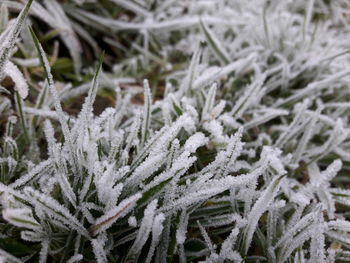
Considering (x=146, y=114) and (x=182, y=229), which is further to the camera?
Answer: (x=146, y=114)

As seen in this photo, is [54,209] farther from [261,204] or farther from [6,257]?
[261,204]

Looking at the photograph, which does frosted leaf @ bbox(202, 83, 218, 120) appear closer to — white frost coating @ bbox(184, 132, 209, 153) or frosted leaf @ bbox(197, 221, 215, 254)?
white frost coating @ bbox(184, 132, 209, 153)

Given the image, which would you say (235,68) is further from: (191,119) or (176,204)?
(176,204)

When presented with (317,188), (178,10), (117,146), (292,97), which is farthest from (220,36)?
(117,146)

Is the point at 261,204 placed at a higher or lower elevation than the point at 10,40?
lower

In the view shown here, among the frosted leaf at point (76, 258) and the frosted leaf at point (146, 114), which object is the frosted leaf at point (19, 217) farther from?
the frosted leaf at point (146, 114)

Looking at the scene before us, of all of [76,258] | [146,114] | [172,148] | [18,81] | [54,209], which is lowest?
[76,258]

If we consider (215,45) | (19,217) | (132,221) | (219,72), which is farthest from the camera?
(215,45)

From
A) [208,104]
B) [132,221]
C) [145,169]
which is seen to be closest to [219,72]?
[208,104]

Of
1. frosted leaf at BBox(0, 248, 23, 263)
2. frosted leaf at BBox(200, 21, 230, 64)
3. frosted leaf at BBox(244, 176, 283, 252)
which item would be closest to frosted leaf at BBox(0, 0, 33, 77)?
frosted leaf at BBox(0, 248, 23, 263)
